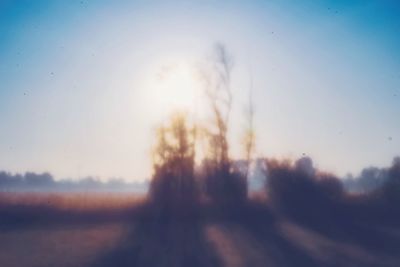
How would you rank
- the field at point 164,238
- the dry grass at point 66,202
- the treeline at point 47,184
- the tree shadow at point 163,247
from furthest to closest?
the treeline at point 47,184, the dry grass at point 66,202, the field at point 164,238, the tree shadow at point 163,247

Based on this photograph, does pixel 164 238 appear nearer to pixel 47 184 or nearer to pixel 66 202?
pixel 66 202

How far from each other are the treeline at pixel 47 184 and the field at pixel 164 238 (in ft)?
273

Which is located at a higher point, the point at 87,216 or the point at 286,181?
the point at 286,181

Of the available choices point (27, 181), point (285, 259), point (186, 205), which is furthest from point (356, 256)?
point (27, 181)

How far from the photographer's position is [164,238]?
80.0 ft

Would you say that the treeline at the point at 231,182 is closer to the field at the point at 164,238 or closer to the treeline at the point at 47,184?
the field at the point at 164,238

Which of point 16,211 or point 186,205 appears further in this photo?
point 186,205

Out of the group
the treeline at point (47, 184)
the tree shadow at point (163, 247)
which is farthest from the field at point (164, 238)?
the treeline at point (47, 184)

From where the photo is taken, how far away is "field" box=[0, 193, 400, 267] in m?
18.5

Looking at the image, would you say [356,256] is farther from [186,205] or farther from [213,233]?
[186,205]

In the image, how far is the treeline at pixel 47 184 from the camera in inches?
5349

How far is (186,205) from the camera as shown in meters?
34.0

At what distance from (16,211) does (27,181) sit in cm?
12309

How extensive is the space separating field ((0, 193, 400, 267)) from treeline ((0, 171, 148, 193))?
8319 cm
